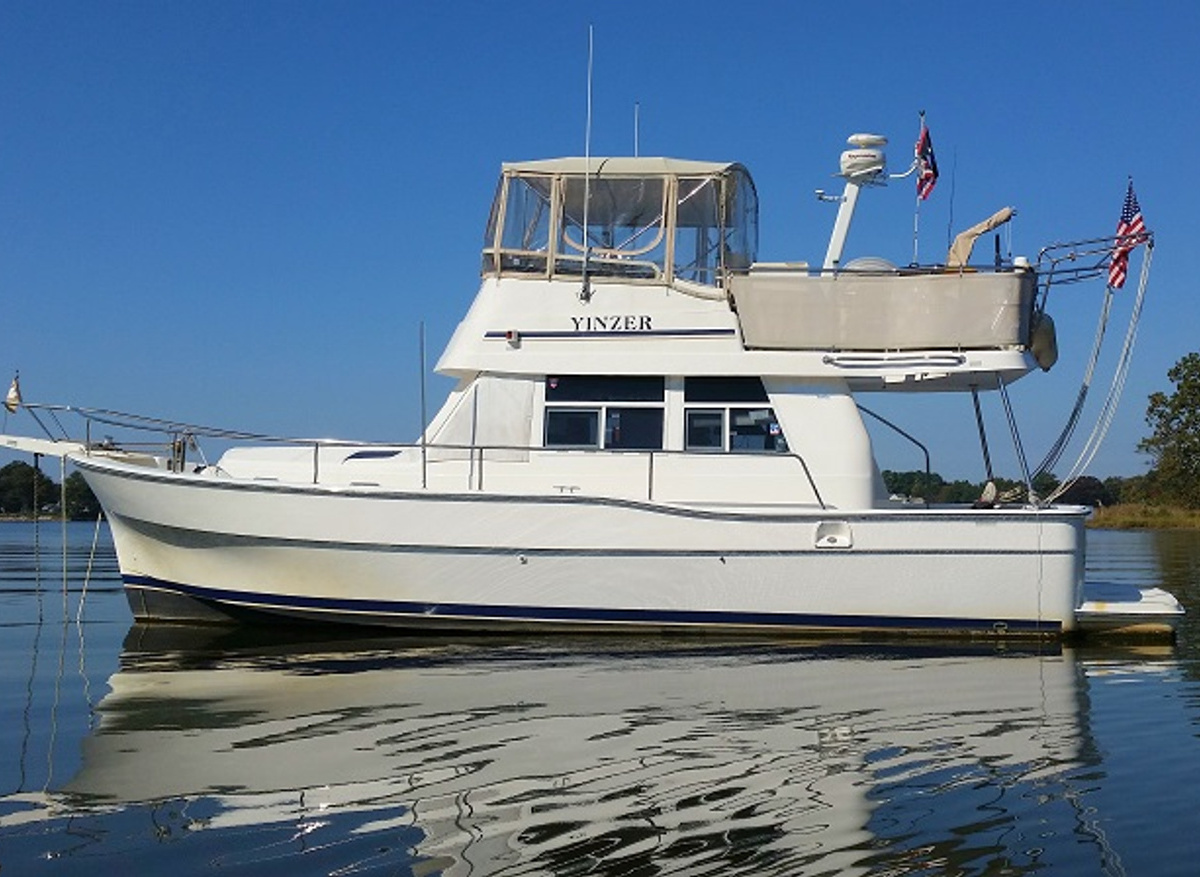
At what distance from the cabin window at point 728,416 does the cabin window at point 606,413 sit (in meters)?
0.31

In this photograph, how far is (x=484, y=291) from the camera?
11453mm

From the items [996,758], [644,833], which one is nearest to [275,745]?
[644,833]

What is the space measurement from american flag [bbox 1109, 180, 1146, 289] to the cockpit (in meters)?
3.38

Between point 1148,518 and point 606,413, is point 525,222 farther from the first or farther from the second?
point 1148,518

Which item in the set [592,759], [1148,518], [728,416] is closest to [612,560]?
[728,416]

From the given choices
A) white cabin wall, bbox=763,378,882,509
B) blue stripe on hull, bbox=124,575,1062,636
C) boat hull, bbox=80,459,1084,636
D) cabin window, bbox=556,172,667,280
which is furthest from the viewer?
cabin window, bbox=556,172,667,280

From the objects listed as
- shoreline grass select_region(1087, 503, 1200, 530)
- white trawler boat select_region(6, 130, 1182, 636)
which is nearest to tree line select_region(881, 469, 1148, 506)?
white trawler boat select_region(6, 130, 1182, 636)

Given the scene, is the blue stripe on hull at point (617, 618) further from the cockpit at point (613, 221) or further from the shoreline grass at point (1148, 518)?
the shoreline grass at point (1148, 518)

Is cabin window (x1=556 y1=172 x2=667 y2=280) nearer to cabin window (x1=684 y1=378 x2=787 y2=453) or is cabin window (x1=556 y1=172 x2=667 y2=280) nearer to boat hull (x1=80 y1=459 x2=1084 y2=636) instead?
cabin window (x1=684 y1=378 x2=787 y2=453)

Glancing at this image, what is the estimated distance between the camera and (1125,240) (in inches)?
416

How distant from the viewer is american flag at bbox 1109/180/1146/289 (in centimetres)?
1055

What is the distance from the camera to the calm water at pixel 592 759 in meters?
4.57

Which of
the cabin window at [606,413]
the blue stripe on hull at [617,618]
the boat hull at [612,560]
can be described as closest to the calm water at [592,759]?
the blue stripe on hull at [617,618]

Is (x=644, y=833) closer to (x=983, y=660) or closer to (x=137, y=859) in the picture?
(x=137, y=859)
